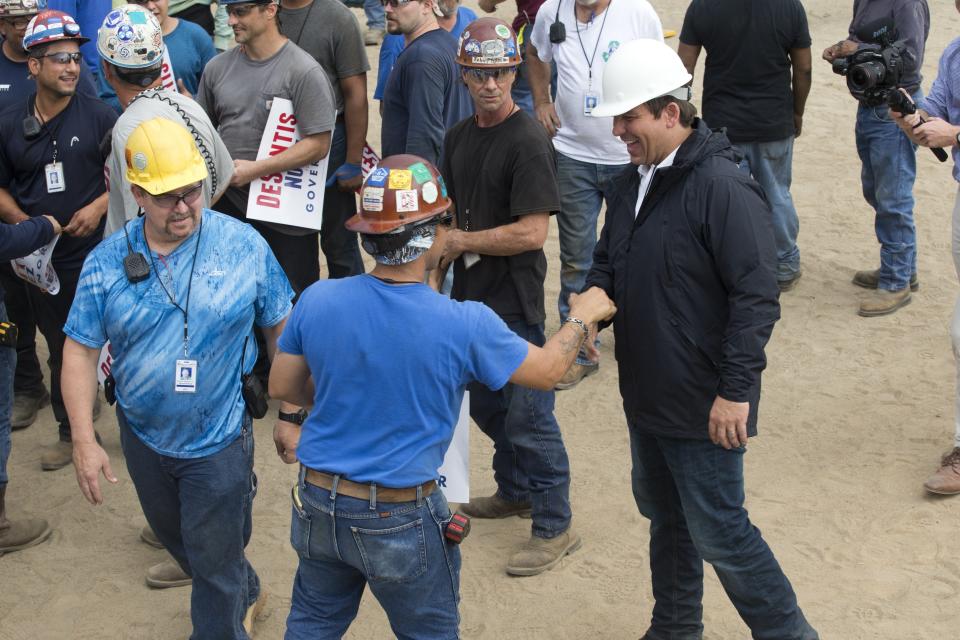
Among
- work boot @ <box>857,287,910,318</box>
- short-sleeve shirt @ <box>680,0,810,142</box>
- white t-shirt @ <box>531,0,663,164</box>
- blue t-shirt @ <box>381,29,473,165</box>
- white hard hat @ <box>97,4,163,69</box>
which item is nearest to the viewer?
white hard hat @ <box>97,4,163,69</box>

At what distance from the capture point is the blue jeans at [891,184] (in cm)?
760

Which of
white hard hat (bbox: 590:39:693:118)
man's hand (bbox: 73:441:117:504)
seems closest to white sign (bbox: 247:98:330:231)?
man's hand (bbox: 73:441:117:504)

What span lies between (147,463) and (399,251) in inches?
57.1

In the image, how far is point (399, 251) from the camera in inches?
142

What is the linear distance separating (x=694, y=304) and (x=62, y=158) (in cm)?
361

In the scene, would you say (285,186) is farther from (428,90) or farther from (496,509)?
(496,509)

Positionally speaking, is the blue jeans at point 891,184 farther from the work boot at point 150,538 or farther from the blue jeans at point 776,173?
the work boot at point 150,538

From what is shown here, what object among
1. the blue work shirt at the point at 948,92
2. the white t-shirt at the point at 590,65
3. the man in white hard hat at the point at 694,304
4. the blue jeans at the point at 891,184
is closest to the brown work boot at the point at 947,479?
the blue work shirt at the point at 948,92

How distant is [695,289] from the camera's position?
410 cm

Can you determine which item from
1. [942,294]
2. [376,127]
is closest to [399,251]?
[942,294]

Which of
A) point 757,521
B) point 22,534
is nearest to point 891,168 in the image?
point 757,521

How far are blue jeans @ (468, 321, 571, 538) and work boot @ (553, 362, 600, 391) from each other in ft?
5.01

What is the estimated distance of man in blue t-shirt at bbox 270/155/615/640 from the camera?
359 cm

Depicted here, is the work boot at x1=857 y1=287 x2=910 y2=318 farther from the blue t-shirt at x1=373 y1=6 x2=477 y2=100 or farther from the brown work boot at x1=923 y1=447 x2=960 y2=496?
the blue t-shirt at x1=373 y1=6 x2=477 y2=100
